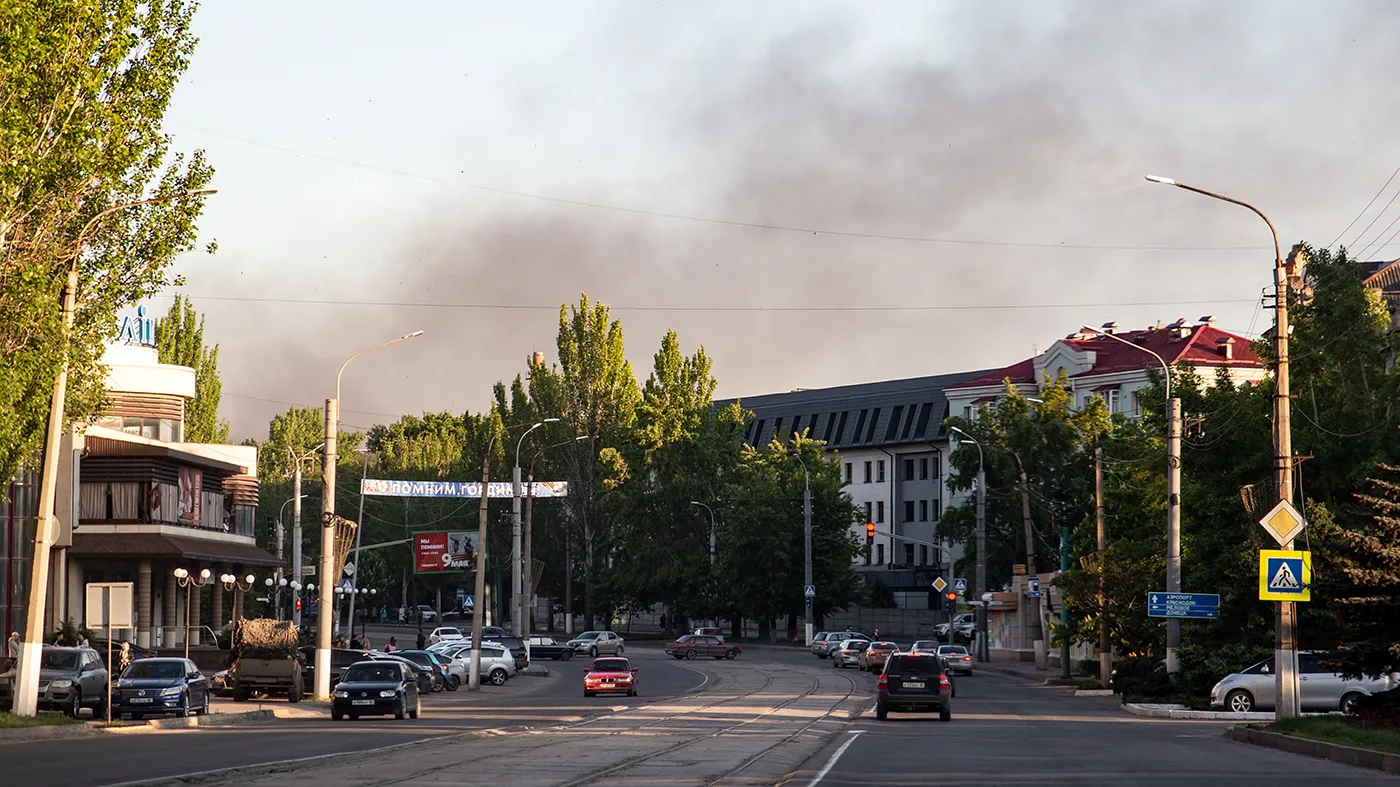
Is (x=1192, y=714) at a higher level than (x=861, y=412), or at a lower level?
lower

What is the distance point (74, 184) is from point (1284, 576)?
2439 centimetres

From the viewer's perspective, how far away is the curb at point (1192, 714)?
3836cm

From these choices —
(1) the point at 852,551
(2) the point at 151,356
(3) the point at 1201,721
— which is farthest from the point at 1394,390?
(1) the point at 852,551

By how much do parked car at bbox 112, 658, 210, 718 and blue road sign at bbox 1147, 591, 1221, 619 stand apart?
2282 centimetres

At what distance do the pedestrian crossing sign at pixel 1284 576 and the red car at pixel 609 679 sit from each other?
2507cm

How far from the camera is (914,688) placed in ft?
120

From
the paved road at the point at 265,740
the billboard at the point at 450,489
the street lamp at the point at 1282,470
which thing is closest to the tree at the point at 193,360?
the billboard at the point at 450,489

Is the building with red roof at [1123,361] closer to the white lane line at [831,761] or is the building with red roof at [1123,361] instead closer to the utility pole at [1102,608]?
the utility pole at [1102,608]

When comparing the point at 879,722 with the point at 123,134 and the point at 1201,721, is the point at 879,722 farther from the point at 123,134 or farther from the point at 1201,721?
the point at 123,134

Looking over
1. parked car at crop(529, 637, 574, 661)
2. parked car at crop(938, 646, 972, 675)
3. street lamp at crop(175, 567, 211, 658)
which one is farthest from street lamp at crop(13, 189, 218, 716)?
parked car at crop(529, 637, 574, 661)

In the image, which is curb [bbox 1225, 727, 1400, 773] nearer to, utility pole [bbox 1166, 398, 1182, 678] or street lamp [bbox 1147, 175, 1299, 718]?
street lamp [bbox 1147, 175, 1299, 718]

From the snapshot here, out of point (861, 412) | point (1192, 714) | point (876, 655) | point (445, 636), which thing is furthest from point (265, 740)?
point (861, 412)

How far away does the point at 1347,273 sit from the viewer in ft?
166

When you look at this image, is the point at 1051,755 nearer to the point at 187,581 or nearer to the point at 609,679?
the point at 609,679
